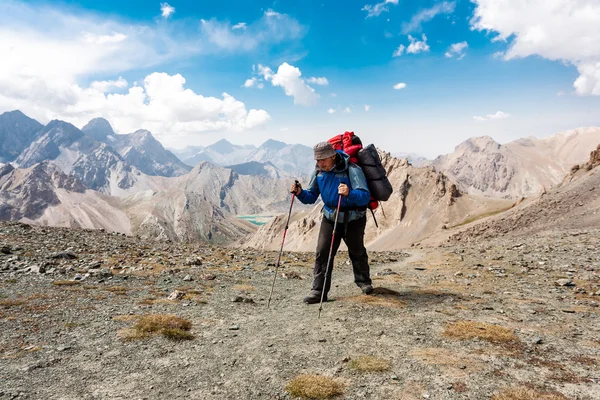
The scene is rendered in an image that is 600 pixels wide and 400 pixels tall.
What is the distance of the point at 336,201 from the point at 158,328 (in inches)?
243

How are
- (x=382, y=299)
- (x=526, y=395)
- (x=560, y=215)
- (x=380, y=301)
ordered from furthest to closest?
(x=560, y=215) < (x=382, y=299) < (x=380, y=301) < (x=526, y=395)

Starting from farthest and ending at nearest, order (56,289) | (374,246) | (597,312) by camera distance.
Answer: (374,246)
(56,289)
(597,312)

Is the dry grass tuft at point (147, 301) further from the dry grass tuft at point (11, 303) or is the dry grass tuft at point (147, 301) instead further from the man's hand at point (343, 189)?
the man's hand at point (343, 189)

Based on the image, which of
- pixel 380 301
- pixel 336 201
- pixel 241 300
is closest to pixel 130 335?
pixel 241 300

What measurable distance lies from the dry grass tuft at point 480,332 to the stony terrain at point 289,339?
0.04 metres

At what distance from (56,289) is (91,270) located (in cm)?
349

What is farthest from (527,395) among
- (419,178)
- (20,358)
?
(419,178)

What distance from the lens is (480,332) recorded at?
7.62m

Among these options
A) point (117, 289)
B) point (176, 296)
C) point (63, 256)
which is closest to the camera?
point (176, 296)

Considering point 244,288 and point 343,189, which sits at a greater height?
→ point 343,189

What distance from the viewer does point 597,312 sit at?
31.0ft

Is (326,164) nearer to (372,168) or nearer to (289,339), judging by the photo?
(372,168)

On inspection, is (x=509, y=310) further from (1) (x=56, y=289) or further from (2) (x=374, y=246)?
(2) (x=374, y=246)

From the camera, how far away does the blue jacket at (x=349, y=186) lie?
992cm
